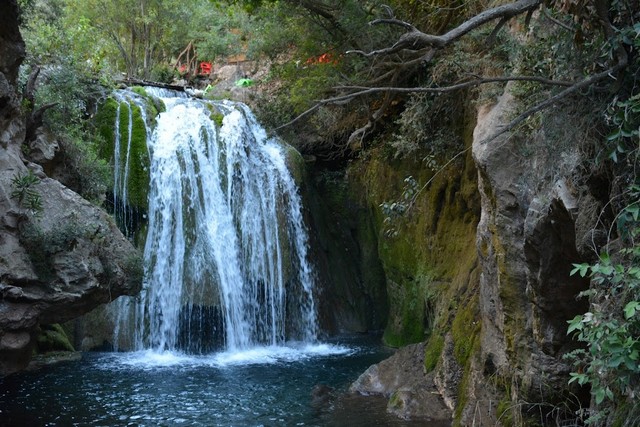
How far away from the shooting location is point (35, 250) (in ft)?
26.4

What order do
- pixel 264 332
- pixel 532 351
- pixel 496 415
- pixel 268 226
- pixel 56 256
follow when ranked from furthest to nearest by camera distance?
pixel 268 226 < pixel 264 332 < pixel 56 256 < pixel 496 415 < pixel 532 351

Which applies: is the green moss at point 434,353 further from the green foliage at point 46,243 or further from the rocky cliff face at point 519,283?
the green foliage at point 46,243

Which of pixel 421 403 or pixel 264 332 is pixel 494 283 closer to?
pixel 421 403

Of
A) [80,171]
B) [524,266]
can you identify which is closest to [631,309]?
[524,266]

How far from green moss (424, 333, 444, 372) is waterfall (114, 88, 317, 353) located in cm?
566

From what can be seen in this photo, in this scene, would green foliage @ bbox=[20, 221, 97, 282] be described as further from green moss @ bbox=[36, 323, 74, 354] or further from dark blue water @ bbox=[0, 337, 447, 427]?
green moss @ bbox=[36, 323, 74, 354]

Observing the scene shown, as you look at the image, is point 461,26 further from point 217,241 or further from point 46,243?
point 217,241

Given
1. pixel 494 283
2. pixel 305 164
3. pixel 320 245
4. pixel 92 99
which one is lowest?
pixel 494 283

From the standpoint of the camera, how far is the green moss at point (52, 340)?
12641 millimetres

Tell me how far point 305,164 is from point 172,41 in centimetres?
1233

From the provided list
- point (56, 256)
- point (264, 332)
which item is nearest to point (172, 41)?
point (264, 332)

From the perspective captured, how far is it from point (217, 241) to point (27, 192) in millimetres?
7230

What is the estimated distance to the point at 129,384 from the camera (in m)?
10.7

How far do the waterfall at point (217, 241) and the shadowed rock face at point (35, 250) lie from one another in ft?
16.4
